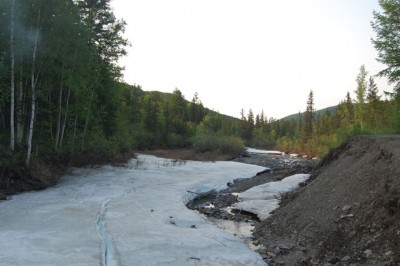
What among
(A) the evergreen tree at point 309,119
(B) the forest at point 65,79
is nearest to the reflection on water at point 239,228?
(B) the forest at point 65,79

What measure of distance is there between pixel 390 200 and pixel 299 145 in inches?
2977

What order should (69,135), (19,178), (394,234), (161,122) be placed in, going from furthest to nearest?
(161,122), (69,135), (19,178), (394,234)

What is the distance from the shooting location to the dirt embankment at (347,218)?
683cm

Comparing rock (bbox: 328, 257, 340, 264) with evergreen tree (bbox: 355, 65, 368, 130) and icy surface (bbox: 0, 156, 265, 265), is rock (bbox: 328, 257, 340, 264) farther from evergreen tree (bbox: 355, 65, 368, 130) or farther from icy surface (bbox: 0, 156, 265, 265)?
evergreen tree (bbox: 355, 65, 368, 130)

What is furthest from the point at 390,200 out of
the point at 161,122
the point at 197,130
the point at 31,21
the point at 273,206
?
the point at 197,130

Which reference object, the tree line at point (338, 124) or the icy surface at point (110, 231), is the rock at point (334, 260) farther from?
the tree line at point (338, 124)

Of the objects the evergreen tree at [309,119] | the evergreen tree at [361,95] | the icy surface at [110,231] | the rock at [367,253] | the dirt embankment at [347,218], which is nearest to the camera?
the rock at [367,253]

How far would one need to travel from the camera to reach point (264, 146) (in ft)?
377

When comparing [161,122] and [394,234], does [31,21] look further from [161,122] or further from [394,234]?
[161,122]

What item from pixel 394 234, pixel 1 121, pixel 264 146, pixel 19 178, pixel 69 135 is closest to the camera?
pixel 394 234

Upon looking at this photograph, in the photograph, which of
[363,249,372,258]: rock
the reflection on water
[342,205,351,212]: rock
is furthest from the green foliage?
[363,249,372,258]: rock

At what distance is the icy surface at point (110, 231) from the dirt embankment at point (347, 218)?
3.71 ft

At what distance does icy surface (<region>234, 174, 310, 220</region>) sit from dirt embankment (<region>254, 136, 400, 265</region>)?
1.61 metres

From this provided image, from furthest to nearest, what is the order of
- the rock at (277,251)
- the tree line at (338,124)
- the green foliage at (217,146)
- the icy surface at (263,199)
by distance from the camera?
the green foliage at (217,146) → the tree line at (338,124) → the icy surface at (263,199) → the rock at (277,251)
